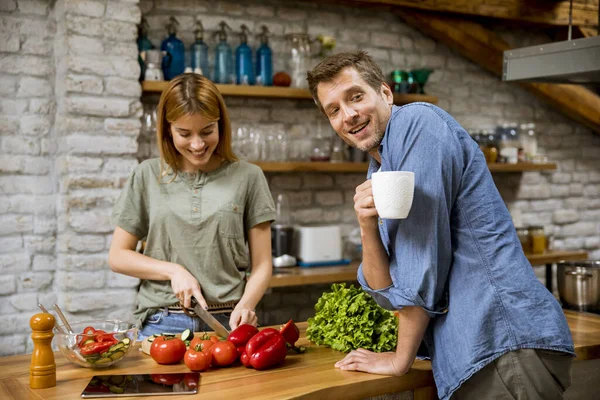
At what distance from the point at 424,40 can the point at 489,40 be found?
0.52 metres

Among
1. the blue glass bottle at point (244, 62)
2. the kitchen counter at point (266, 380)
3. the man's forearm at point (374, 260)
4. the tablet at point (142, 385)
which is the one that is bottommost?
the kitchen counter at point (266, 380)

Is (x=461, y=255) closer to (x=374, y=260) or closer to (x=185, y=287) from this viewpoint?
(x=374, y=260)

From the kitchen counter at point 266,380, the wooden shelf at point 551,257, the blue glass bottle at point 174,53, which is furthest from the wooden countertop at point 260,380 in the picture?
the wooden shelf at point 551,257

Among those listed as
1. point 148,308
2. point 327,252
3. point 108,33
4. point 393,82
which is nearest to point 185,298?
point 148,308

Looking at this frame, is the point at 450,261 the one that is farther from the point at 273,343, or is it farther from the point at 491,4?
the point at 491,4

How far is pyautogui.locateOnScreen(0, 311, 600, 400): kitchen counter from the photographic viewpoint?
1714mm

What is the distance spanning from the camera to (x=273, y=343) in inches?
76.2

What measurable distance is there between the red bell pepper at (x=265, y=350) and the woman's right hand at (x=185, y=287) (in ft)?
1.22

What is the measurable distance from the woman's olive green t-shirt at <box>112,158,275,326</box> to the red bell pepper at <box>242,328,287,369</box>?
0.58 meters

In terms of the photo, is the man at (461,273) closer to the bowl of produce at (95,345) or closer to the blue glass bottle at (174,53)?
the bowl of produce at (95,345)

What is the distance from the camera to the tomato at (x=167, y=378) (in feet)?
5.82

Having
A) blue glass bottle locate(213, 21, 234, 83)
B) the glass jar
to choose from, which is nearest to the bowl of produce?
blue glass bottle locate(213, 21, 234, 83)

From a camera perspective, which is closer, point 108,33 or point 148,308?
point 148,308

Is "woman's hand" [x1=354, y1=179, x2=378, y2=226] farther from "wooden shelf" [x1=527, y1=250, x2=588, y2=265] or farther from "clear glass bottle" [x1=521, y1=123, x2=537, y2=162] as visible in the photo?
"clear glass bottle" [x1=521, y1=123, x2=537, y2=162]
